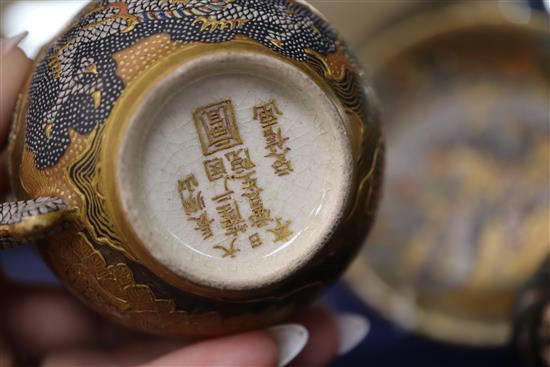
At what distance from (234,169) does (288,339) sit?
0.70 ft

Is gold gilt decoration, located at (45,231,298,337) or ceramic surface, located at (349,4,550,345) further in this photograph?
ceramic surface, located at (349,4,550,345)

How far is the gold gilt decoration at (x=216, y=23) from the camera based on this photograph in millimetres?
555

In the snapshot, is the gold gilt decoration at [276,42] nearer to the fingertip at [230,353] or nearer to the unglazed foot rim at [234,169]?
the unglazed foot rim at [234,169]

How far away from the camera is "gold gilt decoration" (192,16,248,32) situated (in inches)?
21.9

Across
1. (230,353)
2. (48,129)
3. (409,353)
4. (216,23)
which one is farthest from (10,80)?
(409,353)

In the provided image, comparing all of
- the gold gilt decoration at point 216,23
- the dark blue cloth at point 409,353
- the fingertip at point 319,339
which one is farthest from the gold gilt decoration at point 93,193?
the dark blue cloth at point 409,353

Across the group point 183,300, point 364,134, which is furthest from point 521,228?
point 183,300

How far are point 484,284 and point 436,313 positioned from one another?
0.10 m

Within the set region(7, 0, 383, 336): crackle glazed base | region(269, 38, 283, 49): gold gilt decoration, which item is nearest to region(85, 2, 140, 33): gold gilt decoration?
region(7, 0, 383, 336): crackle glazed base

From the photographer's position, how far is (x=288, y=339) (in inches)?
26.7

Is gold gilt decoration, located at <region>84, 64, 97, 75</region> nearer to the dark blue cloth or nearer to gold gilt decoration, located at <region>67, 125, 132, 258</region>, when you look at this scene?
gold gilt decoration, located at <region>67, 125, 132, 258</region>

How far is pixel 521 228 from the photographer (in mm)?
1139

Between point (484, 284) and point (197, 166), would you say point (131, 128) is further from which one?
point (484, 284)

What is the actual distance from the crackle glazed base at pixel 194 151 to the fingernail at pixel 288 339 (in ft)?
0.29
